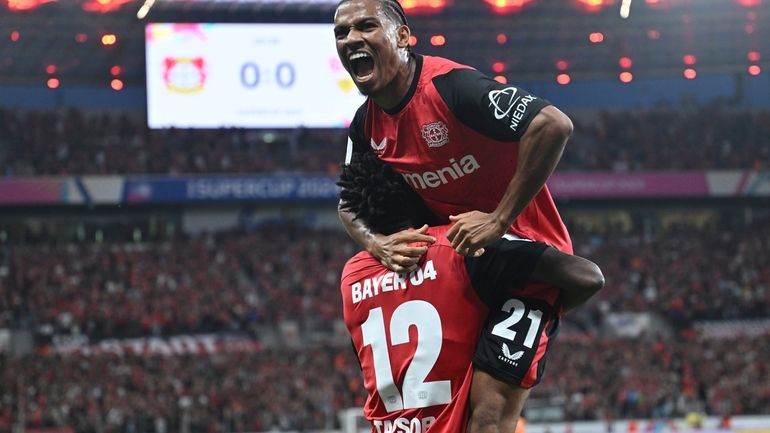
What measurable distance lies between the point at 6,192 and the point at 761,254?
75.0ft

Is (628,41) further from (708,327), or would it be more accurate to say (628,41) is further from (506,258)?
(506,258)

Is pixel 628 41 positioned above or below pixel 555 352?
above

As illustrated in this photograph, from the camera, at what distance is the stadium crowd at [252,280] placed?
96.8 feet

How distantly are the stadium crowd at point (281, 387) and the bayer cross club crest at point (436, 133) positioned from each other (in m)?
19.6

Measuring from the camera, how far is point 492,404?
11.8ft

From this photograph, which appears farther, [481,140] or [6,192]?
[6,192]

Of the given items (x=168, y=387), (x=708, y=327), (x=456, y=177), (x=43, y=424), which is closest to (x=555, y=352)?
(x=708, y=327)

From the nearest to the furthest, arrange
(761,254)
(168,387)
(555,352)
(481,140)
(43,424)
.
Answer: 1. (481,140)
2. (43,424)
3. (168,387)
4. (555,352)
5. (761,254)

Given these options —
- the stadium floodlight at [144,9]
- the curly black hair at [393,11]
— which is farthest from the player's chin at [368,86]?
the stadium floodlight at [144,9]

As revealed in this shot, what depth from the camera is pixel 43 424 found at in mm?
22609

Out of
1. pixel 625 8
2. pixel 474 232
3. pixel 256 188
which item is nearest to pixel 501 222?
pixel 474 232

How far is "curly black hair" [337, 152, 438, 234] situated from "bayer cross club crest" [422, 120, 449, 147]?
0.26 meters

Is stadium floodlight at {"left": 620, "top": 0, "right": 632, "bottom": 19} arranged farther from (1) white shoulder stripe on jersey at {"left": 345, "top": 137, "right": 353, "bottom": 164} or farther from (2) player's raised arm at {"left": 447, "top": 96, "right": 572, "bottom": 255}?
(2) player's raised arm at {"left": 447, "top": 96, "right": 572, "bottom": 255}

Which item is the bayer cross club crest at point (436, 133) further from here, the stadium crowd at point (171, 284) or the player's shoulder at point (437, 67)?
the stadium crowd at point (171, 284)
